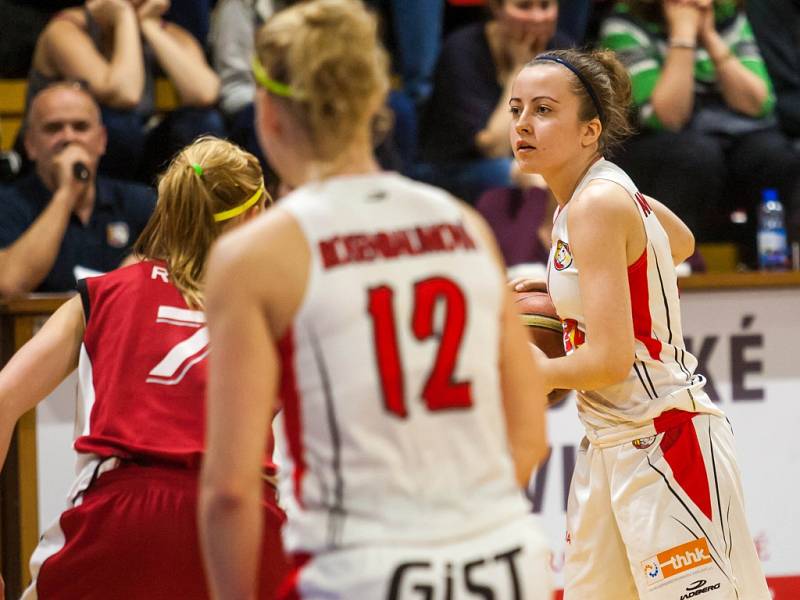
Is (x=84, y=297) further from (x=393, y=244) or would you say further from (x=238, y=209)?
(x=393, y=244)

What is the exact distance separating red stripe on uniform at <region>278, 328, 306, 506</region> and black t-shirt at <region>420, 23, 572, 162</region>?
15.5 feet

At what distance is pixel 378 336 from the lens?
1.87 m

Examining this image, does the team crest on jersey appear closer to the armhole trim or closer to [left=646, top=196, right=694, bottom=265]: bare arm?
[left=646, top=196, right=694, bottom=265]: bare arm

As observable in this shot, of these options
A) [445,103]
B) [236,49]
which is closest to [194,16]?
[236,49]

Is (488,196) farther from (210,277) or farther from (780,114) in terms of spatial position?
(210,277)

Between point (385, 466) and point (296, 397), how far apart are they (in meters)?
0.17

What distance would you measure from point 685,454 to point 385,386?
1544 mm

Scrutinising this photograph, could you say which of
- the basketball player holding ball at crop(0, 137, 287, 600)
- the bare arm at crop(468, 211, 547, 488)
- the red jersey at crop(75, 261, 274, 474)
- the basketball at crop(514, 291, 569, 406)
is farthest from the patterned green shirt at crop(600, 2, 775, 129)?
the bare arm at crop(468, 211, 547, 488)

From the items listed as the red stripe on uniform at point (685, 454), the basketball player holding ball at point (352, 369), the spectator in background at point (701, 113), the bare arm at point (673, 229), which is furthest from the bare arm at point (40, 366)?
the spectator in background at point (701, 113)

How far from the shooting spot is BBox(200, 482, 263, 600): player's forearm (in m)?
1.83

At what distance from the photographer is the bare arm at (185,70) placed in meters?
6.32

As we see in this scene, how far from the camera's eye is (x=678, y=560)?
10.3 feet

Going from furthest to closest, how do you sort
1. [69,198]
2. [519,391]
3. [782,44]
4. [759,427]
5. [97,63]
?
1. [782,44]
2. [97,63]
3. [69,198]
4. [759,427]
5. [519,391]

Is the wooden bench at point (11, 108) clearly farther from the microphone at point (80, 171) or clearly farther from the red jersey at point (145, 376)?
the red jersey at point (145, 376)
